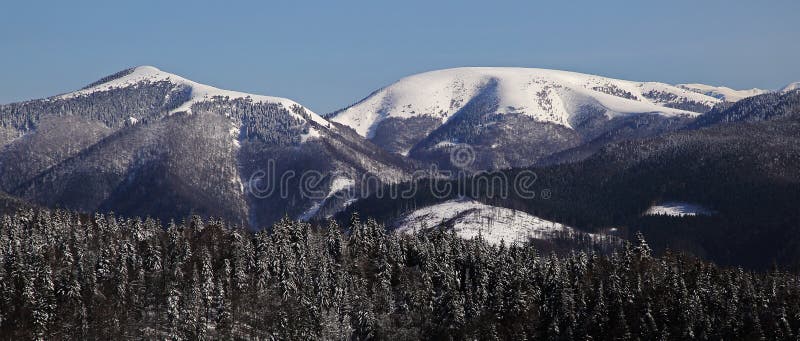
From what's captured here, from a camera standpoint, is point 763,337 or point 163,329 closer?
point 763,337

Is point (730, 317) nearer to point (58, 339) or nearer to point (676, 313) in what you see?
point (676, 313)

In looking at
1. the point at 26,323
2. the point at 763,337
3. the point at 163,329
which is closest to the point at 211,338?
the point at 163,329

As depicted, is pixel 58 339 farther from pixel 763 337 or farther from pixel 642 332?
pixel 763 337

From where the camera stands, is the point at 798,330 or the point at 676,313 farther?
the point at 676,313

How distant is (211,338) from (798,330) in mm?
112957

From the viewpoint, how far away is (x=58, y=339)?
195m

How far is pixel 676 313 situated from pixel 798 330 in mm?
23071

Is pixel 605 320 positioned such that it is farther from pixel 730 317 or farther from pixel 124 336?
pixel 124 336

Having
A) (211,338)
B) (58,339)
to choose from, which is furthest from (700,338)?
(58,339)

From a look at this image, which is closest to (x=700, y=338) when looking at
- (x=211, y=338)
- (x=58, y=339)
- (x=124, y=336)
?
(x=211, y=338)

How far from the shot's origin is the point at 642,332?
19500 cm

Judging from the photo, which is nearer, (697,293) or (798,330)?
(798,330)

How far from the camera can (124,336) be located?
196 meters

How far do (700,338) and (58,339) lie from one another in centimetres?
12518
